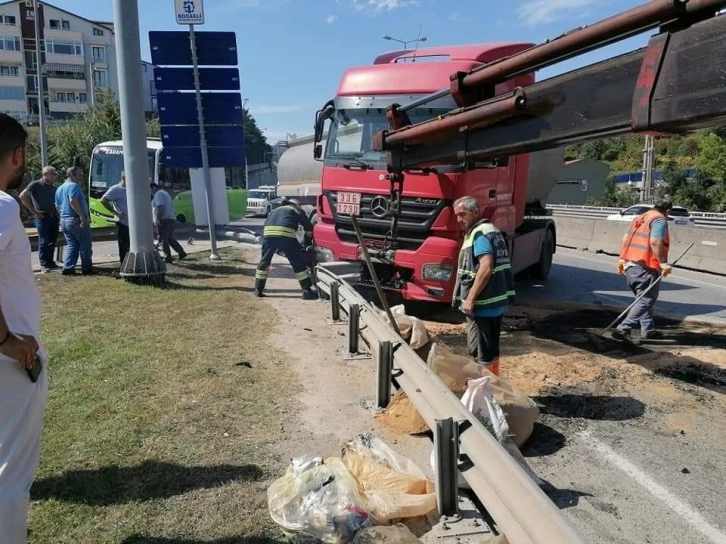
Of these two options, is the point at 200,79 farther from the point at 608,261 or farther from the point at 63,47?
the point at 63,47

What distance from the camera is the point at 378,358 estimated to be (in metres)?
4.64

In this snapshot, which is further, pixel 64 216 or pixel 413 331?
pixel 64 216

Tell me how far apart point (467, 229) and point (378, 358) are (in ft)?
4.74

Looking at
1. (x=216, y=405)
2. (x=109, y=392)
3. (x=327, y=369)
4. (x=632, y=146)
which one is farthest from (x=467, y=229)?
(x=632, y=146)

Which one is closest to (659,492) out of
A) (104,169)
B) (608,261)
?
(608,261)

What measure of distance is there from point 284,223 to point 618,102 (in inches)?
258

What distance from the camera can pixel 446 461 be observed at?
3061mm

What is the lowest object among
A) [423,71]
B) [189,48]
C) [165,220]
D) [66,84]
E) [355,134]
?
[165,220]

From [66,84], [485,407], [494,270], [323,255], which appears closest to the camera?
[485,407]

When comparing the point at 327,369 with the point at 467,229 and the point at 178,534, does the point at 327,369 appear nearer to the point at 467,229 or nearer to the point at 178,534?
the point at 467,229

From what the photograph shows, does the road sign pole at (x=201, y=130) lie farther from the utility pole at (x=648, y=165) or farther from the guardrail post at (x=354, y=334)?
the utility pole at (x=648, y=165)

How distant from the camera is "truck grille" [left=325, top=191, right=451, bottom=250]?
7.42 m

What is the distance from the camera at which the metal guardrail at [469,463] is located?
2.26 meters

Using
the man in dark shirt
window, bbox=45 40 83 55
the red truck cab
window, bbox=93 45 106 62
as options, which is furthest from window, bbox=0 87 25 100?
the red truck cab
